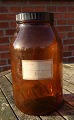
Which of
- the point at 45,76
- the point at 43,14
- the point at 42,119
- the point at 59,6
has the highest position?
the point at 59,6

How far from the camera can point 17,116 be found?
1.90 feet

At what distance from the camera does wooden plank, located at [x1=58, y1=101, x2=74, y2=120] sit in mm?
565

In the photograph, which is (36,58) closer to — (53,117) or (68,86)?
(53,117)

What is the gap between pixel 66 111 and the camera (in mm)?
598

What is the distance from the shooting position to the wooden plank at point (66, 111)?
A: 1.85ft

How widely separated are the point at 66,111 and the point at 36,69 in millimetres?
→ 174

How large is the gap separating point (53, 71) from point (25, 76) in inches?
3.4

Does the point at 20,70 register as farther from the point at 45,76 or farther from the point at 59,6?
the point at 59,6

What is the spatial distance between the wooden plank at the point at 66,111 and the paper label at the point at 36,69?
128mm

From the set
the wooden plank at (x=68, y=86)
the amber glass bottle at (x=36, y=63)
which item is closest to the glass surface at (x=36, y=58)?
the amber glass bottle at (x=36, y=63)

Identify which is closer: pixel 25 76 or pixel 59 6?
pixel 25 76

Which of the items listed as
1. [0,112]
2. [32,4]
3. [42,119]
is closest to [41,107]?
[42,119]

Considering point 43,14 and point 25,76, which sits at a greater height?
point 43,14

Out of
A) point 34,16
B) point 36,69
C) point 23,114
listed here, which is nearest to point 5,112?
point 23,114
